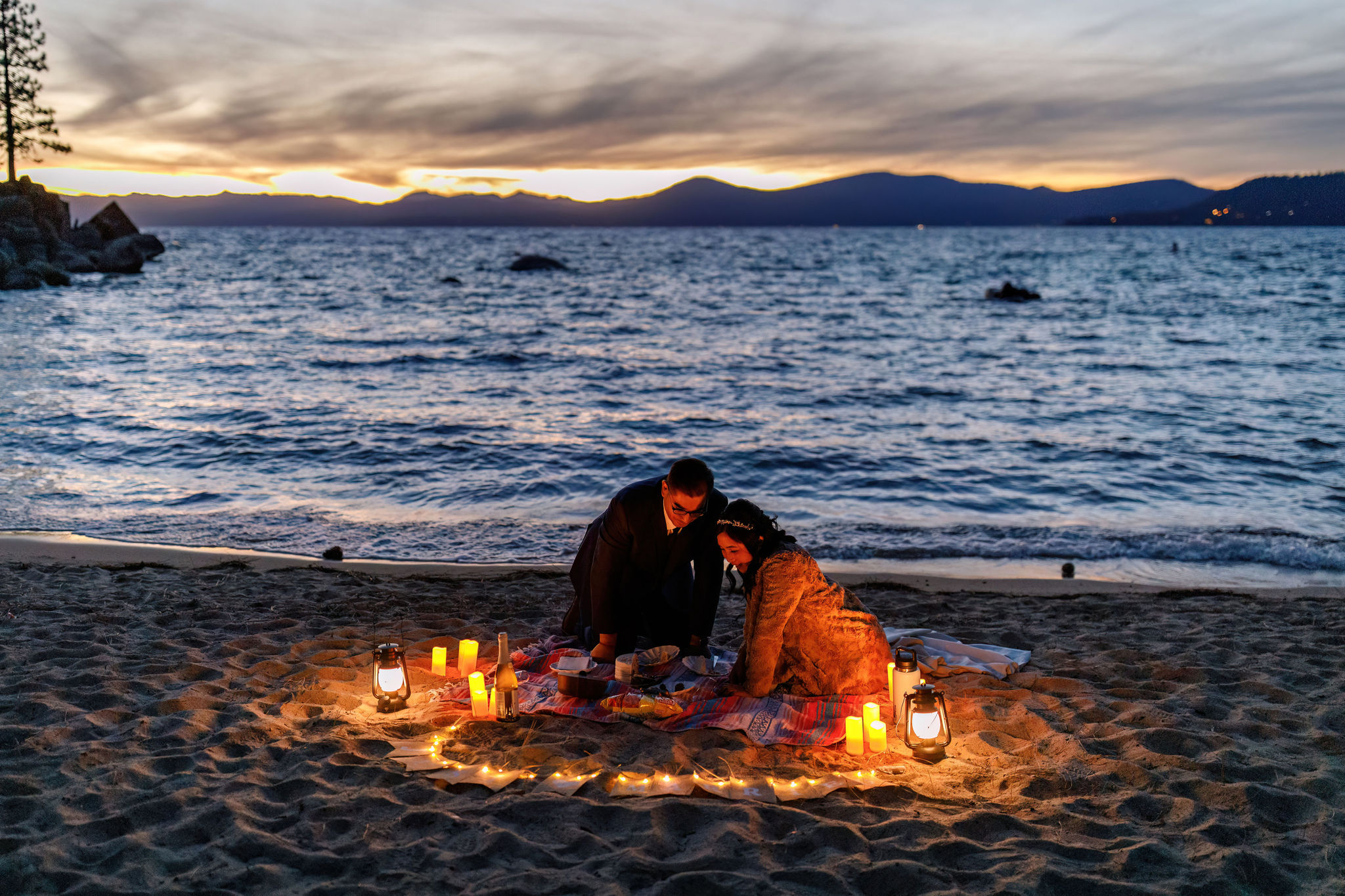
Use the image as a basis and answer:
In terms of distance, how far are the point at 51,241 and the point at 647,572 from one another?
59.7 m

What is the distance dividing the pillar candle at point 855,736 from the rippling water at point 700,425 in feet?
16.7

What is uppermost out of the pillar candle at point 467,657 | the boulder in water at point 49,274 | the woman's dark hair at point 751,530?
the boulder in water at point 49,274

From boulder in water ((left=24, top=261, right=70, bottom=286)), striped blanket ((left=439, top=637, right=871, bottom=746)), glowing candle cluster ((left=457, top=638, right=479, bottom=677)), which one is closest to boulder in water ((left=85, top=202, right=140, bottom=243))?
boulder in water ((left=24, top=261, right=70, bottom=286))

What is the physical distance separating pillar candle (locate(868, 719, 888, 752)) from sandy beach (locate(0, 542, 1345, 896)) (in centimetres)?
12

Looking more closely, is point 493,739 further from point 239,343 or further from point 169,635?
point 239,343

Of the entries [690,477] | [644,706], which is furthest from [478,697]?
[690,477]

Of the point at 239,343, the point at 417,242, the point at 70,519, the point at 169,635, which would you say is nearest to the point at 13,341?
the point at 239,343

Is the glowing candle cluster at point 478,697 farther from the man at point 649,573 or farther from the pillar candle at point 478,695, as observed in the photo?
the man at point 649,573

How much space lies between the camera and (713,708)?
5.13 meters

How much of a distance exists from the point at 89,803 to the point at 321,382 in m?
18.7

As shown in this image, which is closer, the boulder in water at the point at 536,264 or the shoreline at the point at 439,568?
the shoreline at the point at 439,568

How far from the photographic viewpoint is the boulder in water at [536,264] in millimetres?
70875

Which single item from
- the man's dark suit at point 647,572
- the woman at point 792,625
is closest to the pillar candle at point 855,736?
the woman at point 792,625

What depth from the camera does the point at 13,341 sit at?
26.0m
